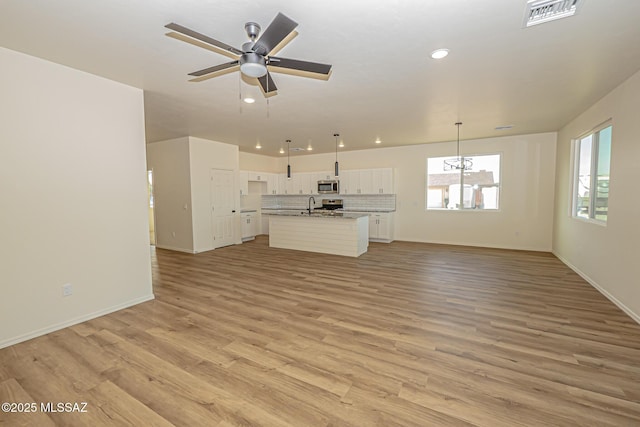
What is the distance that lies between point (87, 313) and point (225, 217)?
4.36m

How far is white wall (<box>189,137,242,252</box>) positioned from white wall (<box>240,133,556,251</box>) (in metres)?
4.03

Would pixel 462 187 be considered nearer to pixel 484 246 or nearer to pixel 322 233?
pixel 484 246

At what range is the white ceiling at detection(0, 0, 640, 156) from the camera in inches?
78.5

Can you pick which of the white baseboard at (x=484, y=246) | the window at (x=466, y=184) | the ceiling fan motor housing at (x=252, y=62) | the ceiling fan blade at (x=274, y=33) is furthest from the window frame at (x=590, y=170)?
the ceiling fan motor housing at (x=252, y=62)

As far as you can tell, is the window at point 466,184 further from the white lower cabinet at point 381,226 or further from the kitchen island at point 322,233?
the kitchen island at point 322,233

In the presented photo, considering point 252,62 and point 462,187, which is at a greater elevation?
point 252,62

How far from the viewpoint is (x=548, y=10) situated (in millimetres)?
2000

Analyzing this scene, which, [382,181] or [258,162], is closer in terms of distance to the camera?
[382,181]

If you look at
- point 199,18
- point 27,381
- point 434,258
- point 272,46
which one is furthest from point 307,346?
point 434,258

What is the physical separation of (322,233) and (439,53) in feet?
14.7

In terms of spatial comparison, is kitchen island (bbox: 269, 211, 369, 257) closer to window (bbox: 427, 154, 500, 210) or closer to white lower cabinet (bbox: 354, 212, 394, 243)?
white lower cabinet (bbox: 354, 212, 394, 243)

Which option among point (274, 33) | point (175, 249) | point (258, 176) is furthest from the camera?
point (258, 176)

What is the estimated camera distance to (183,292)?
12.9 feet

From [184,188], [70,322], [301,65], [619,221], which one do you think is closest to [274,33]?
[301,65]
